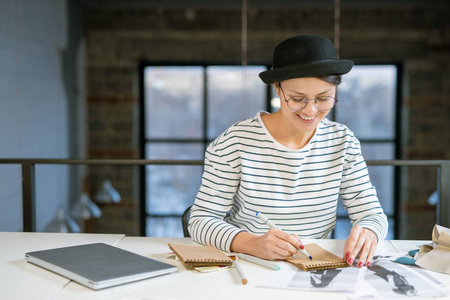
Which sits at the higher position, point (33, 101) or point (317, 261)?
point (33, 101)

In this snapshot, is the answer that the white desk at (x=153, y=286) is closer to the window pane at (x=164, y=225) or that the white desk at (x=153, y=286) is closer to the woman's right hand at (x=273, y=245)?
the woman's right hand at (x=273, y=245)

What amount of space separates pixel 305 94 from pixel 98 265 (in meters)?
0.65

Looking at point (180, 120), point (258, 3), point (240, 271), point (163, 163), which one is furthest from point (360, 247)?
point (180, 120)

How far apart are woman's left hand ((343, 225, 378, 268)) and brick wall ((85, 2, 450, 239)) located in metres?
4.18

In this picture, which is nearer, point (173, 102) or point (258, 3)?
point (258, 3)

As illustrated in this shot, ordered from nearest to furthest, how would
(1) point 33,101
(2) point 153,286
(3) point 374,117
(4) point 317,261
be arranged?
(2) point 153,286 < (4) point 317,261 < (1) point 33,101 < (3) point 374,117

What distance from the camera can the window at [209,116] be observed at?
5.25 metres

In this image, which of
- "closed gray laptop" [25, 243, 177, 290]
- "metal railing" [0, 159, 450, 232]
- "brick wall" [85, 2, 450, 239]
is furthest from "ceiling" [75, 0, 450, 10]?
"closed gray laptop" [25, 243, 177, 290]

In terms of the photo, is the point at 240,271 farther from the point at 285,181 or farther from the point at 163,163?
the point at 163,163

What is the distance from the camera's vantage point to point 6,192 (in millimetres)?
3146

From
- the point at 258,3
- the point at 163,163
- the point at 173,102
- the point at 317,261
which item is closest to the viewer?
the point at 317,261

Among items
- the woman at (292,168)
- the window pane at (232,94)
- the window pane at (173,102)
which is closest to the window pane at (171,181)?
the window pane at (173,102)

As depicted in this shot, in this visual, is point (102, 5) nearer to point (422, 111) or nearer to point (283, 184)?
point (422, 111)

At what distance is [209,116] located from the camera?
537cm
